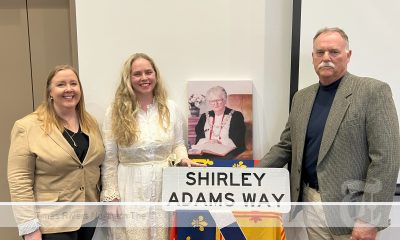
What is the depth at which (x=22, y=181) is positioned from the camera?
1.82 meters

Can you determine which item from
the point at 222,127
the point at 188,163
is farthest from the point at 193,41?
the point at 188,163

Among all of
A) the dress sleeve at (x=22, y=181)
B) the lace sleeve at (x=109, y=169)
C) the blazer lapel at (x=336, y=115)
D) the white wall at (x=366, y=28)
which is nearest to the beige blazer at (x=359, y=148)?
the blazer lapel at (x=336, y=115)

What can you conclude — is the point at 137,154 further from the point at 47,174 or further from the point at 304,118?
the point at 304,118

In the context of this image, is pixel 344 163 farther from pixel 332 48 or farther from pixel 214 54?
→ pixel 214 54

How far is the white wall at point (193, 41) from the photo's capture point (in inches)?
82.8

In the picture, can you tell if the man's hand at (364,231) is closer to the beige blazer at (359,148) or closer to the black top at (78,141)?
the beige blazer at (359,148)

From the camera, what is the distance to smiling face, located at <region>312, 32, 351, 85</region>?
171cm

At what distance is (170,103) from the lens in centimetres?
212

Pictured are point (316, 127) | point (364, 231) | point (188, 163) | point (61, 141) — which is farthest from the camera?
point (188, 163)

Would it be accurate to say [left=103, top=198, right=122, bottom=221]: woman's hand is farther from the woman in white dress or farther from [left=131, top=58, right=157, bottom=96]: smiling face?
[left=131, top=58, right=157, bottom=96]: smiling face

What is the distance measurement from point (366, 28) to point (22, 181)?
1.90 metres

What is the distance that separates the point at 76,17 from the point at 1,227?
4.78ft

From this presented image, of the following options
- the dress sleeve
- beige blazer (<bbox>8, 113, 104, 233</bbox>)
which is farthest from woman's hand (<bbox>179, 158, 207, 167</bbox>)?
the dress sleeve

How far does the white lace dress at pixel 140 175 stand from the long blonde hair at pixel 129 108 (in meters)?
0.03
